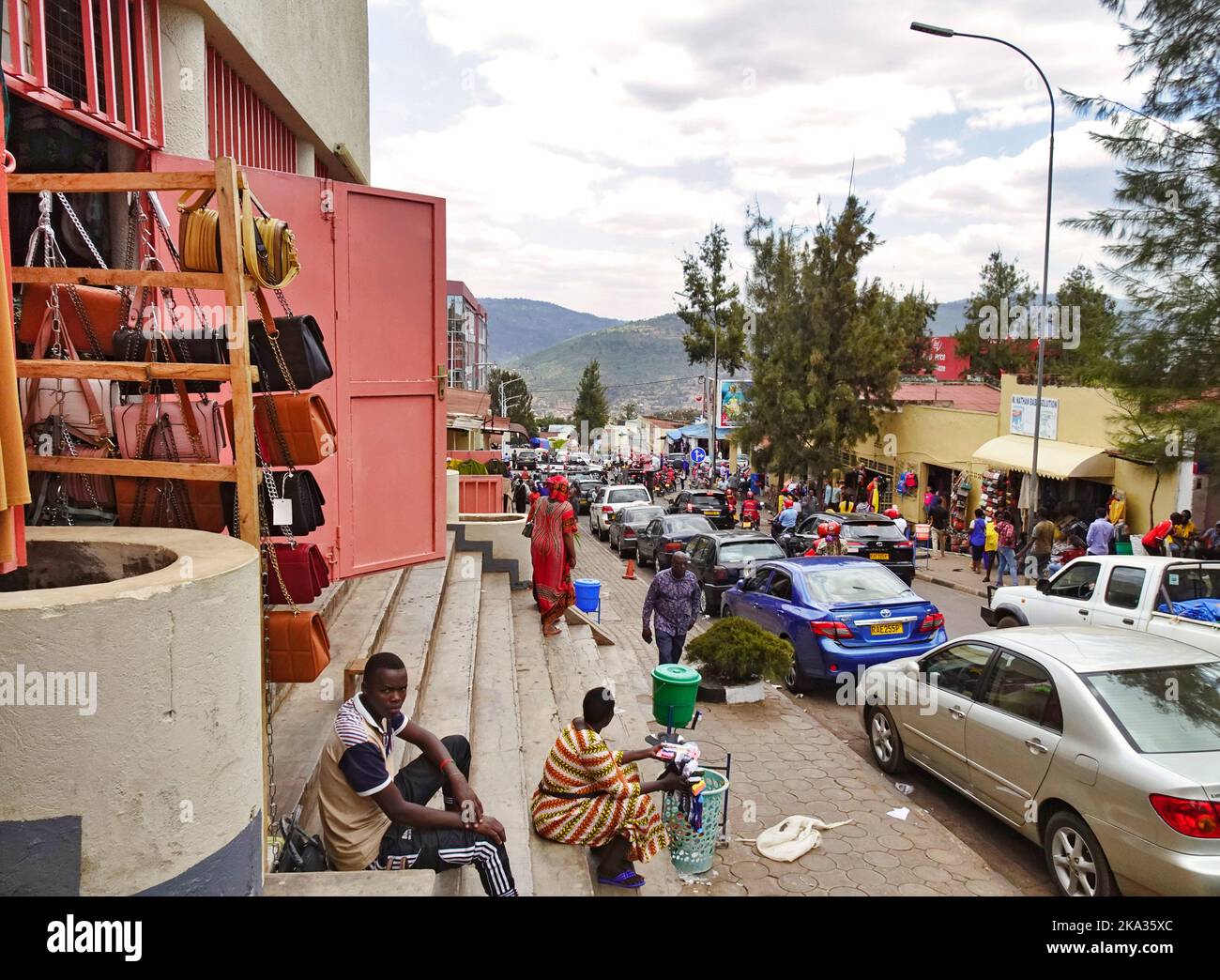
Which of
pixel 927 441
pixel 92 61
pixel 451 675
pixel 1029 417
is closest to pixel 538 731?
pixel 451 675

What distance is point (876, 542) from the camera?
17.4 meters

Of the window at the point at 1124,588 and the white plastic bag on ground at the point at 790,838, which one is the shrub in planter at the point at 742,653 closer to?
the white plastic bag on ground at the point at 790,838

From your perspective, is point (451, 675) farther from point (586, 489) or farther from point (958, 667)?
point (586, 489)

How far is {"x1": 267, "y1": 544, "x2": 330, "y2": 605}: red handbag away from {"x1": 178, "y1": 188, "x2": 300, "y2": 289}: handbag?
1250 millimetres

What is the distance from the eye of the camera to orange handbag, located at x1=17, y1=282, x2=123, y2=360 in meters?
4.36

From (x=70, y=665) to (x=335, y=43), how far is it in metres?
11.0

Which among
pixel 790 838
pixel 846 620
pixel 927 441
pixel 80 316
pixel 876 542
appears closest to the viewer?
pixel 80 316

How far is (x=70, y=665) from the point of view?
264 centimetres

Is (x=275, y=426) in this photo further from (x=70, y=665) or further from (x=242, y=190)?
(x=70, y=665)

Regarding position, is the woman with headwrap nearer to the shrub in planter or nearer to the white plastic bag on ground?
the shrub in planter

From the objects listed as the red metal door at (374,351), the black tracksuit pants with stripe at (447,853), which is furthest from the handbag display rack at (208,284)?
the red metal door at (374,351)

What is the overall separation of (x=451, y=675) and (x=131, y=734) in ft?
15.4

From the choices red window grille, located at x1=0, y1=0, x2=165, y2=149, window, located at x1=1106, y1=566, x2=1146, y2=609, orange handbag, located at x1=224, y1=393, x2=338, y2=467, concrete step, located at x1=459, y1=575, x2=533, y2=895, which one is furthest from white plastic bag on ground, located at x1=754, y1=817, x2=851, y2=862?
red window grille, located at x1=0, y1=0, x2=165, y2=149
